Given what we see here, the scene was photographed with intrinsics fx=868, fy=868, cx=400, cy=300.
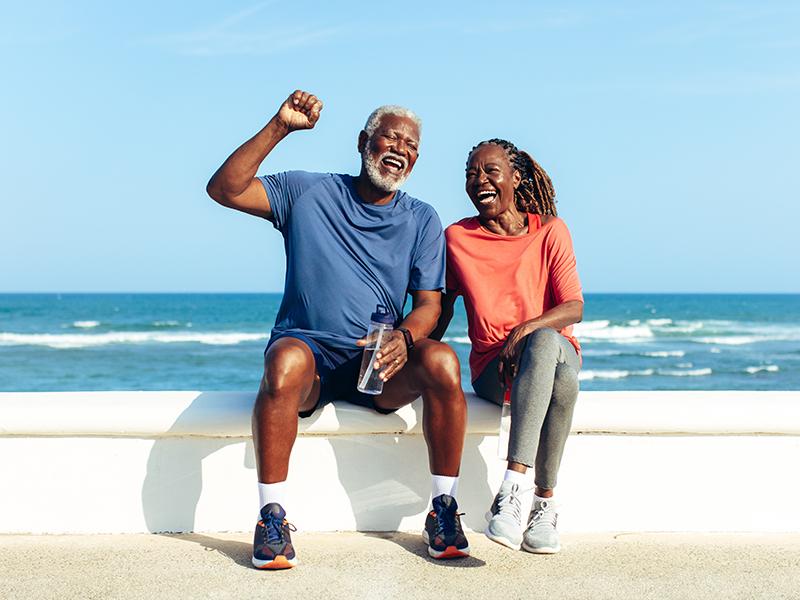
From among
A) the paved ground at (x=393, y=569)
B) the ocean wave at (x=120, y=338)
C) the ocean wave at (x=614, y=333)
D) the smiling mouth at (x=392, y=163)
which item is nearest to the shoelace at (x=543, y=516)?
the paved ground at (x=393, y=569)

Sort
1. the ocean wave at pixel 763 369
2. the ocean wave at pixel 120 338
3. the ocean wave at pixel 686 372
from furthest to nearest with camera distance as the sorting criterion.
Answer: the ocean wave at pixel 120 338, the ocean wave at pixel 763 369, the ocean wave at pixel 686 372

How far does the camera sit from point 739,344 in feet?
85.8

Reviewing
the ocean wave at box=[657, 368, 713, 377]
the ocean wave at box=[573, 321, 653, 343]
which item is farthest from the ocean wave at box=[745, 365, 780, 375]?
the ocean wave at box=[573, 321, 653, 343]

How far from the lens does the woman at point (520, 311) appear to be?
2.88m

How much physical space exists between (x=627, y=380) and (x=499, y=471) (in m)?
14.9

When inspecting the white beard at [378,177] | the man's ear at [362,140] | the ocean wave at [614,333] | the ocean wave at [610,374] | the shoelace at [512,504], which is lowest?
the ocean wave at [614,333]

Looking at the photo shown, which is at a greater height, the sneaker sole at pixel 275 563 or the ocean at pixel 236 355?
the sneaker sole at pixel 275 563

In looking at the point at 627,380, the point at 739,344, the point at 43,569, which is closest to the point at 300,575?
the point at 43,569

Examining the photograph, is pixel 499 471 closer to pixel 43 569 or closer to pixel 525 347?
pixel 525 347

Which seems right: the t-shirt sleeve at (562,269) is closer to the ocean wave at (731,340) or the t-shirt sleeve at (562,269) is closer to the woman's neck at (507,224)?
the woman's neck at (507,224)

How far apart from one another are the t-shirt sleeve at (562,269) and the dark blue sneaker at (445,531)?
2.93ft

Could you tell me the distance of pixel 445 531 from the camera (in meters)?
2.90

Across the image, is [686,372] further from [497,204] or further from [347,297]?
[347,297]

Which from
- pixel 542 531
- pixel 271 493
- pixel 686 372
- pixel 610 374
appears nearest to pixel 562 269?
pixel 542 531
